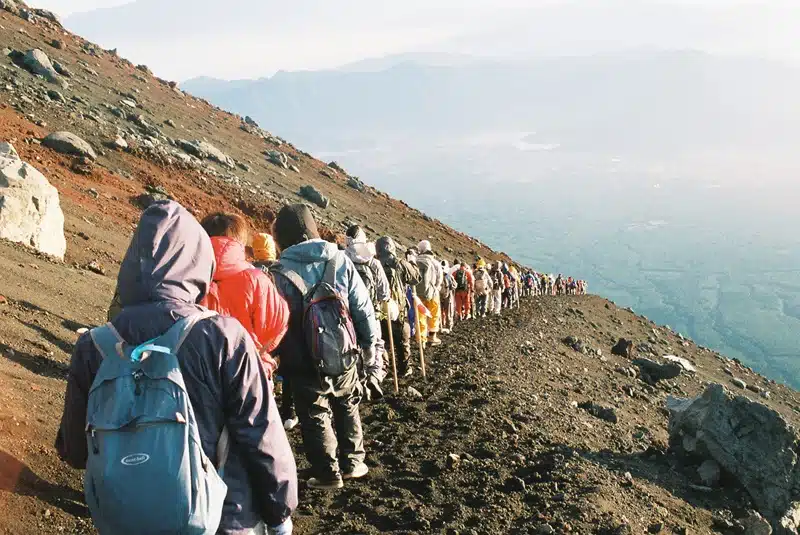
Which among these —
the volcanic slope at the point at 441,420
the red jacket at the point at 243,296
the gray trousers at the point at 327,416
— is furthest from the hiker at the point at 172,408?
the volcanic slope at the point at 441,420

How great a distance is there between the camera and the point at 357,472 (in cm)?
613

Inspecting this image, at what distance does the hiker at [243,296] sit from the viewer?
379 centimetres

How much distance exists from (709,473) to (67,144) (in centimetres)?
2186

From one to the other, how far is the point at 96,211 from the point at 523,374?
13.2 meters

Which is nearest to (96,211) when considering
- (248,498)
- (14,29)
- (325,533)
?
(325,533)

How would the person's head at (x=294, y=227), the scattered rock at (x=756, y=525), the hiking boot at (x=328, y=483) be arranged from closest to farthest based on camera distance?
the person's head at (x=294, y=227) → the hiking boot at (x=328, y=483) → the scattered rock at (x=756, y=525)

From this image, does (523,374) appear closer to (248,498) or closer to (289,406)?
(289,406)

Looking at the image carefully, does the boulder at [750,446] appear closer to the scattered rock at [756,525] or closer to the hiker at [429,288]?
the scattered rock at [756,525]

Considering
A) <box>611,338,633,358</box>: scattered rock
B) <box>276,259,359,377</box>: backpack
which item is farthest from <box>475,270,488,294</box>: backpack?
<box>276,259,359,377</box>: backpack

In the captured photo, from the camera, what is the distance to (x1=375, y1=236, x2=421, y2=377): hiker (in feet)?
30.9

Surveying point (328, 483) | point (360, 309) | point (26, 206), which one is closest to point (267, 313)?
point (360, 309)

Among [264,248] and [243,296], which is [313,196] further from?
[243,296]

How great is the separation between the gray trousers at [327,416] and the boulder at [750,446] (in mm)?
4707

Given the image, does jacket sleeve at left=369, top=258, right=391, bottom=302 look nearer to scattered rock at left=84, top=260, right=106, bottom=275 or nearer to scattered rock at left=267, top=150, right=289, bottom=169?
scattered rock at left=84, top=260, right=106, bottom=275
